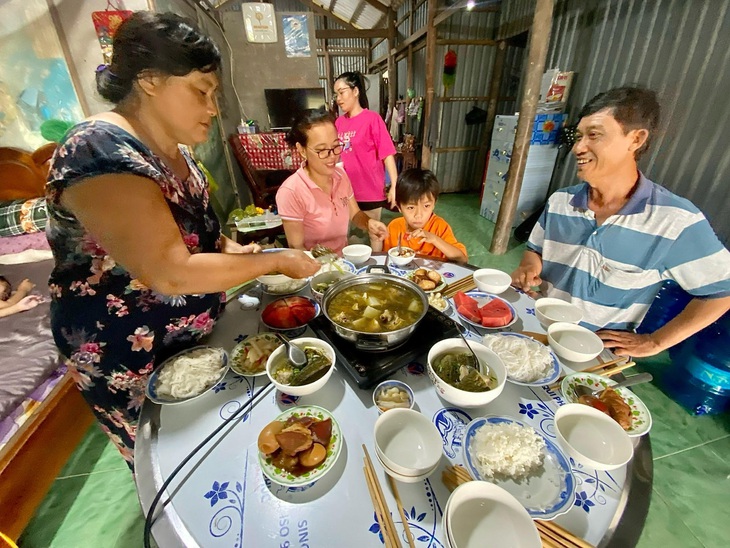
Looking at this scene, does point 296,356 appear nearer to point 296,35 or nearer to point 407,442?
point 407,442

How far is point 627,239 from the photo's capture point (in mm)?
1780

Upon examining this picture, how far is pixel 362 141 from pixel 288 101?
4026 millimetres

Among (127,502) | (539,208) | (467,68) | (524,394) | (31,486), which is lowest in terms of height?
(127,502)

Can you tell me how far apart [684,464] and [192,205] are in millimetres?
3550

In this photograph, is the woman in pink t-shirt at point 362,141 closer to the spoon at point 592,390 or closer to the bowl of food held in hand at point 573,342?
the bowl of food held in hand at point 573,342

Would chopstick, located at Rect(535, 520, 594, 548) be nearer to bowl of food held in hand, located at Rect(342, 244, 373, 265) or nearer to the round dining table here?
the round dining table

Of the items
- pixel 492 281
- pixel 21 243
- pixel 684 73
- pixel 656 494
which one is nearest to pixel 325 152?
pixel 492 281

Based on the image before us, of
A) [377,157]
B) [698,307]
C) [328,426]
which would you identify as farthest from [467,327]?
[377,157]

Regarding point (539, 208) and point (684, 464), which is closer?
point (684, 464)

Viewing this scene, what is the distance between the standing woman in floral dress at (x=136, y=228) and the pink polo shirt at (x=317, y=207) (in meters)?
0.94

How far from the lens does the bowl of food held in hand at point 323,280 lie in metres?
1.78

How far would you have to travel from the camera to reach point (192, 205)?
1380 millimetres

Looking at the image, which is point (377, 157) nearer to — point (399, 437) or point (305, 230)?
point (305, 230)

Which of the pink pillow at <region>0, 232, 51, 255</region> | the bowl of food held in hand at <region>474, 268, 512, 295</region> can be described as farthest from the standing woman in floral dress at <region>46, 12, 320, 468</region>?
the pink pillow at <region>0, 232, 51, 255</region>
